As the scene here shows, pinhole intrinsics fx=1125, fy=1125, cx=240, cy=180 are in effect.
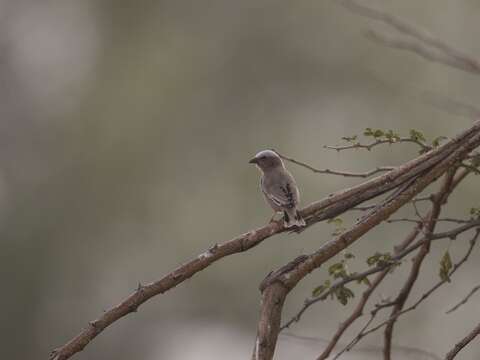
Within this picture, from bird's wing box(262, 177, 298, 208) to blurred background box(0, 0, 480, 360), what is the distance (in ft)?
40.4

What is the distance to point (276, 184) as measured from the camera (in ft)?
22.6

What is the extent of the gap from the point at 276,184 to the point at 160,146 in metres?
16.1

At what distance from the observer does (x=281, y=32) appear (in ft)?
73.8

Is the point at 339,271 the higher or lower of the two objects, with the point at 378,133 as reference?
lower

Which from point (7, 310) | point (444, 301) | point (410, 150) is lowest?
point (444, 301)

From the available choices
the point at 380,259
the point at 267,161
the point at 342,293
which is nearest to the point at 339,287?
the point at 342,293

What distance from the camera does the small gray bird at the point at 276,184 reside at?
636 cm

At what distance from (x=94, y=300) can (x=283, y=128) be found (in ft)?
16.1

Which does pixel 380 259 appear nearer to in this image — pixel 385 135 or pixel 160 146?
pixel 385 135

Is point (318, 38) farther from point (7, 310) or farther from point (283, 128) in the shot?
point (7, 310)

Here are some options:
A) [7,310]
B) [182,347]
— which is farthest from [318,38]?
[7,310]

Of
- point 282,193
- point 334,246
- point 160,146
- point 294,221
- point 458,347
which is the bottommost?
point 458,347

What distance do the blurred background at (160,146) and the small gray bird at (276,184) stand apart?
12.0m

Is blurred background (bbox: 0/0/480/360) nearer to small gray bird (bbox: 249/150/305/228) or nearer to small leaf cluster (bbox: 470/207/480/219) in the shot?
small gray bird (bbox: 249/150/305/228)
